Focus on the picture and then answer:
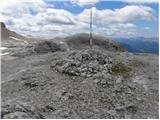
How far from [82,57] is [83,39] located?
59.0 feet

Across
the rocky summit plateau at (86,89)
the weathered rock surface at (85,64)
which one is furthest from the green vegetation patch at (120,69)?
the weathered rock surface at (85,64)

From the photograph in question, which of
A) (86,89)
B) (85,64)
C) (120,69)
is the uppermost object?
(85,64)

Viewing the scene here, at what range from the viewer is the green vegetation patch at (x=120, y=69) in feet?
63.5

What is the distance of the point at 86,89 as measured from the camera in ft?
55.5

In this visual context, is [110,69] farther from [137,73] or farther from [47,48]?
[47,48]

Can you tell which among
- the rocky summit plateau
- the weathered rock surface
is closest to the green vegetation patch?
the rocky summit plateau

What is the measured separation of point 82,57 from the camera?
20391 millimetres

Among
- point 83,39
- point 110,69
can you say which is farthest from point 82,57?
point 83,39

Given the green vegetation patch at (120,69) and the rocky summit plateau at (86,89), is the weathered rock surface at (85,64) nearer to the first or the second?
the rocky summit plateau at (86,89)

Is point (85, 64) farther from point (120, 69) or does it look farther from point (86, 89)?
point (86, 89)

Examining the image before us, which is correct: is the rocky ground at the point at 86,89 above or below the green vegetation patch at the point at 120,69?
below

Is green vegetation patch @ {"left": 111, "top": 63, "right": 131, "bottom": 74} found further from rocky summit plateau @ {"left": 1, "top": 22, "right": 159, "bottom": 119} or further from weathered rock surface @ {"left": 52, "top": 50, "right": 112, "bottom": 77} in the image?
weathered rock surface @ {"left": 52, "top": 50, "right": 112, "bottom": 77}

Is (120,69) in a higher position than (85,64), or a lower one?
lower

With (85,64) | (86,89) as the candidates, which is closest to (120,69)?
(85,64)
